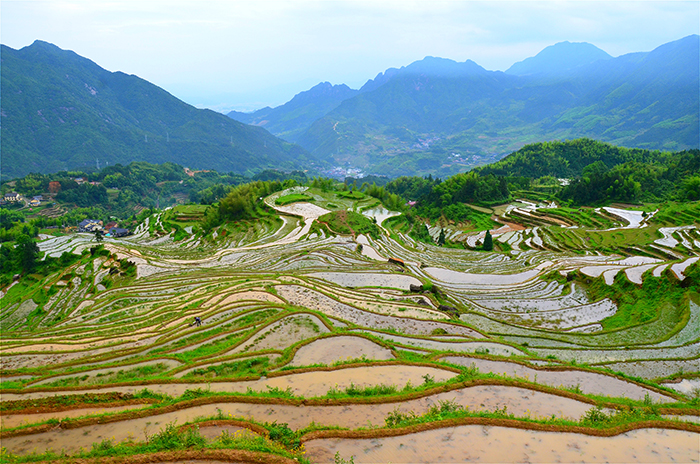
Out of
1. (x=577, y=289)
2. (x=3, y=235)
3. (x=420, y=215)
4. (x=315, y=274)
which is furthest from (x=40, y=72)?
(x=577, y=289)

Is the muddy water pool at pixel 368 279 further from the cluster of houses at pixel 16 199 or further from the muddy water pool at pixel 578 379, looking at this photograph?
the cluster of houses at pixel 16 199

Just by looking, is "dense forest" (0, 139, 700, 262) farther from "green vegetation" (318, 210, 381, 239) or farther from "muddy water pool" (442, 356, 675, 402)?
"muddy water pool" (442, 356, 675, 402)

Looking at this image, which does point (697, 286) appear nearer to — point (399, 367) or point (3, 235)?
point (399, 367)

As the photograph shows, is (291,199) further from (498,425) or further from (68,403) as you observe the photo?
(498,425)

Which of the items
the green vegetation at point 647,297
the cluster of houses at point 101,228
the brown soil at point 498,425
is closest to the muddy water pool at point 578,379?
the brown soil at point 498,425

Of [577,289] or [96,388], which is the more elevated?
[96,388]

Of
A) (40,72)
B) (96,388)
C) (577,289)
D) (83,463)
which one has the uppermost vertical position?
(40,72)

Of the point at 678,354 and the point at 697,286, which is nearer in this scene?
the point at 678,354

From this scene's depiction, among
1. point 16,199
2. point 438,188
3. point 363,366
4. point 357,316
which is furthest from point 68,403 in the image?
point 16,199
